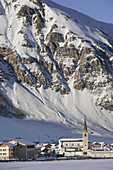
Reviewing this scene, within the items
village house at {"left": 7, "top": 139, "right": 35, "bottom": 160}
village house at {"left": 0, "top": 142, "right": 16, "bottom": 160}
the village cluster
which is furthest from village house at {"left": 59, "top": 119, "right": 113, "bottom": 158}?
village house at {"left": 0, "top": 142, "right": 16, "bottom": 160}

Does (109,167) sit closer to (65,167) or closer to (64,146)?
(65,167)

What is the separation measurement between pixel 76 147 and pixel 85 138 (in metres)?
8.41

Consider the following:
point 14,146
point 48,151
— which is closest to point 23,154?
point 14,146

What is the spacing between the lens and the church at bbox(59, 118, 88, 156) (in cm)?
17388

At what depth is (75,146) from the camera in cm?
18750

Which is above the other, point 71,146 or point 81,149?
point 71,146

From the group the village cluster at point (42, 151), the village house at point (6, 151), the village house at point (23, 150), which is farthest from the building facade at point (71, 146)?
the village house at point (6, 151)

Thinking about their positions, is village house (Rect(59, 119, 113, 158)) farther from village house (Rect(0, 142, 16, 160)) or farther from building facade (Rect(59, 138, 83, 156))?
village house (Rect(0, 142, 16, 160))

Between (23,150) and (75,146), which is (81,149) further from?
(23,150)

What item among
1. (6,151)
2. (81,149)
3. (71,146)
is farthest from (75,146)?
(6,151)

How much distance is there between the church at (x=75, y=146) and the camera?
174 metres

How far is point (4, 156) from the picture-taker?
147625 mm

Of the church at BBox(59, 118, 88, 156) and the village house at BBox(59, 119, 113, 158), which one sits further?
the church at BBox(59, 118, 88, 156)

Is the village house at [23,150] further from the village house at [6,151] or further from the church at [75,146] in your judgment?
Answer: the church at [75,146]
